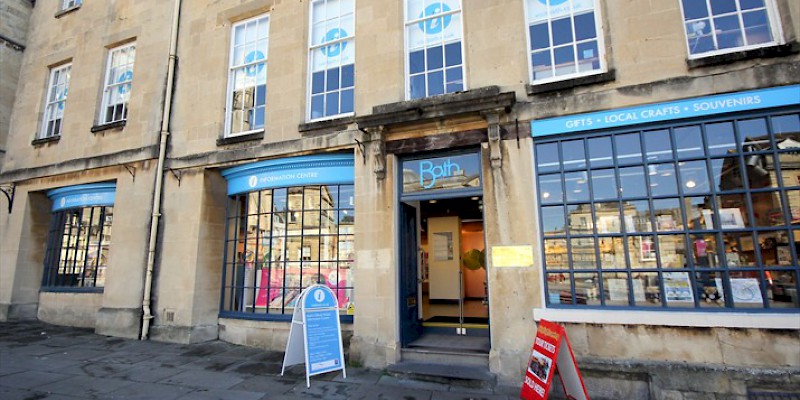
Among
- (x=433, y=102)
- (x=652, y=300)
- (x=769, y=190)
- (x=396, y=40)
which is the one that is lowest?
(x=652, y=300)

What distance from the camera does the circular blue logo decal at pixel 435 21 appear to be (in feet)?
25.9

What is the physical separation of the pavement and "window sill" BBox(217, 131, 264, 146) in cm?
465

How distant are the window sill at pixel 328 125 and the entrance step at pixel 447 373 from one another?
4.75 meters

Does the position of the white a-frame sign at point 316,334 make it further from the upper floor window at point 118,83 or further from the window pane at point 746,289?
the upper floor window at point 118,83

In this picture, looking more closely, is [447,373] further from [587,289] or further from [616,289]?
[616,289]

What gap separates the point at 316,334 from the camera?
659cm

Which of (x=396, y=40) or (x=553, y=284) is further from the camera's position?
(x=396, y=40)

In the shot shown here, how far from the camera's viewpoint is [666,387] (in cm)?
539

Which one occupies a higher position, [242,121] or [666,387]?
→ [242,121]

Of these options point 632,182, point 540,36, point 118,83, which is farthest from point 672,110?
point 118,83

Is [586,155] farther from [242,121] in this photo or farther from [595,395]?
[242,121]

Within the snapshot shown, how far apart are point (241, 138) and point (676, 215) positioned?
8711mm

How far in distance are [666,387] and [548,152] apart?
381cm

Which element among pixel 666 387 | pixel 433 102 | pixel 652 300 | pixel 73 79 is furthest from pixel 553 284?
pixel 73 79
